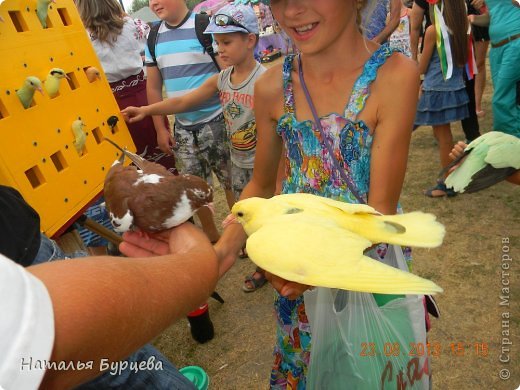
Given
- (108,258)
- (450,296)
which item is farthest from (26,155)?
(450,296)

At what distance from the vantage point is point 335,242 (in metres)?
0.91

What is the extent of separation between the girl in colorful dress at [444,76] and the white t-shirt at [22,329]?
11.3 ft

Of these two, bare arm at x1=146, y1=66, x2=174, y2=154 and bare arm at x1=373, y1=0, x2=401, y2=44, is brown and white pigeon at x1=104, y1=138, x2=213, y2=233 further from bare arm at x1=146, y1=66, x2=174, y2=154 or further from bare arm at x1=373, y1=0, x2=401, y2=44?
bare arm at x1=373, y1=0, x2=401, y2=44

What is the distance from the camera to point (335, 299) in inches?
49.9

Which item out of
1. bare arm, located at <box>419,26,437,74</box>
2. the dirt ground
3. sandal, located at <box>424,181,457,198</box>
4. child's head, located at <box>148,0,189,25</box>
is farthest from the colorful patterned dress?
bare arm, located at <box>419,26,437,74</box>

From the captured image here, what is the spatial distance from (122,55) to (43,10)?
4.83ft

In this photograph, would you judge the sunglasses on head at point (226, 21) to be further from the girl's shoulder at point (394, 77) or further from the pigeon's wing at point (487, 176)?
the pigeon's wing at point (487, 176)

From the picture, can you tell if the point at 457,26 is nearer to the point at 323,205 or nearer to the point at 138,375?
the point at 323,205

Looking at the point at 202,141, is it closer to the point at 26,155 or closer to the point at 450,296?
the point at 26,155

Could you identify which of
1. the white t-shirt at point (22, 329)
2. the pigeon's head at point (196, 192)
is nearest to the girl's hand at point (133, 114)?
the pigeon's head at point (196, 192)

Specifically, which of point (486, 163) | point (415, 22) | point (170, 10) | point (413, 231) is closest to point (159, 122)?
point (170, 10)

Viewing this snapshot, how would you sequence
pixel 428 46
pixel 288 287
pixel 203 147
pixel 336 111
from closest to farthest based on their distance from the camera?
pixel 288 287 → pixel 336 111 → pixel 203 147 → pixel 428 46

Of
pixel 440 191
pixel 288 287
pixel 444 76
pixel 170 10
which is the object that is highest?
pixel 170 10

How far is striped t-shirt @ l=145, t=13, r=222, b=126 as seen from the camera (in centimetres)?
300
